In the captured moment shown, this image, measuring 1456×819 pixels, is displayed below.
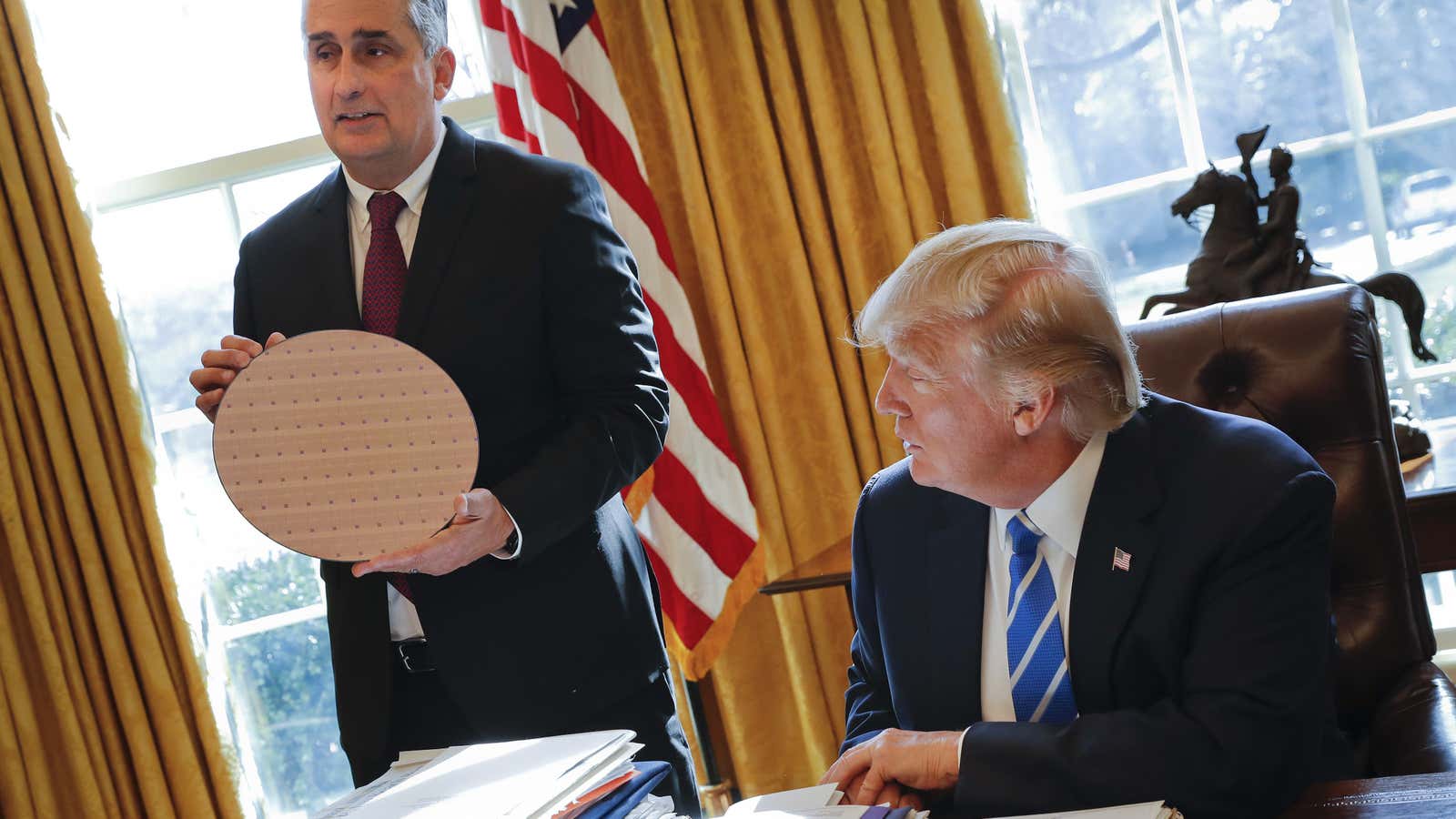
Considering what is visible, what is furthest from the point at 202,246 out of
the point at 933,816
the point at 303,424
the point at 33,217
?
the point at 933,816

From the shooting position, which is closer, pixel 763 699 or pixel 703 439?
pixel 703 439

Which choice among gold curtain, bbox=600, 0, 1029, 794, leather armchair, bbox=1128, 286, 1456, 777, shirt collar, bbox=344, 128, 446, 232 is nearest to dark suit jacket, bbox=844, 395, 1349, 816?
leather armchair, bbox=1128, 286, 1456, 777

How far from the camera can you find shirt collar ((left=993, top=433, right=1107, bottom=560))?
125 centimetres

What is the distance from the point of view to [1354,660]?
149 cm

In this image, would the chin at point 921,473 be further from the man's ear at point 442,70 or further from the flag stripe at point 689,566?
the flag stripe at point 689,566

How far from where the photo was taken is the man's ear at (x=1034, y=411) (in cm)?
124

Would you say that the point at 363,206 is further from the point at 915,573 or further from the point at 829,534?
Result: the point at 829,534

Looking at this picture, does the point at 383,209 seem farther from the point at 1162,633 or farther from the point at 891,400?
the point at 1162,633

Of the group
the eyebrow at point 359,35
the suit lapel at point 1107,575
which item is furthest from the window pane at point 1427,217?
the eyebrow at point 359,35

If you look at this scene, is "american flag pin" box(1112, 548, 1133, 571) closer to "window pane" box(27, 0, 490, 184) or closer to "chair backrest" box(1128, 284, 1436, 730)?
"chair backrest" box(1128, 284, 1436, 730)

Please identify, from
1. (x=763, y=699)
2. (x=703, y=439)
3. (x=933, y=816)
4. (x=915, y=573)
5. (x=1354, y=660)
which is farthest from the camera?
(x=763, y=699)

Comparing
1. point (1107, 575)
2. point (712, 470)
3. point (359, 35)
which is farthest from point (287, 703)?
point (1107, 575)

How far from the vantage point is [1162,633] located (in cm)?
115

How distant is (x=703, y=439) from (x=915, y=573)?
159cm
